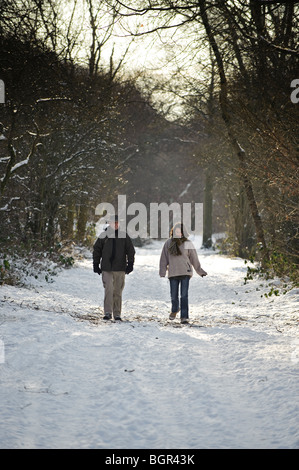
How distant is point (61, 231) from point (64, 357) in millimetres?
13773

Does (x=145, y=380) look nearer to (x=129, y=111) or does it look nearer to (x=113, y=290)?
(x=113, y=290)

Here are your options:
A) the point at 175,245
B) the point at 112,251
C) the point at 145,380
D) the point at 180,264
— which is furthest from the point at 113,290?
the point at 145,380

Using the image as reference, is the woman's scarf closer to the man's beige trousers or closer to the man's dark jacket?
the man's dark jacket

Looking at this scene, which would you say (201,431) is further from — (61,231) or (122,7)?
(61,231)

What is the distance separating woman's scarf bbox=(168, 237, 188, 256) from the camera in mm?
8938

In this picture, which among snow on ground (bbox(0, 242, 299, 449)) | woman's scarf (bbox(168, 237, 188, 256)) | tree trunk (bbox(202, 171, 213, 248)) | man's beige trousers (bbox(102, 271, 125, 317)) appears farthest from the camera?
tree trunk (bbox(202, 171, 213, 248))

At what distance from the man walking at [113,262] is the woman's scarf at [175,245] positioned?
2.60ft

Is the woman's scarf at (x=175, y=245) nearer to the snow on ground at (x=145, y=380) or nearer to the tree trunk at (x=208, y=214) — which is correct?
the snow on ground at (x=145, y=380)

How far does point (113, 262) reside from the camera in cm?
888

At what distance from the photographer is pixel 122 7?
7.47 m

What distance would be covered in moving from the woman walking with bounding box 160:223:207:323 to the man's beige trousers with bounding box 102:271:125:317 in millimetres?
896

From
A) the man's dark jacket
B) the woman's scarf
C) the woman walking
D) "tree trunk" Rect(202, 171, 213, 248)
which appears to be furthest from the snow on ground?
"tree trunk" Rect(202, 171, 213, 248)

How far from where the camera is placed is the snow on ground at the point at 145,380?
4.02 meters

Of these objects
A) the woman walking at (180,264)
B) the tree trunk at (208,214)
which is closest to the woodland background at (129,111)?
the tree trunk at (208,214)
